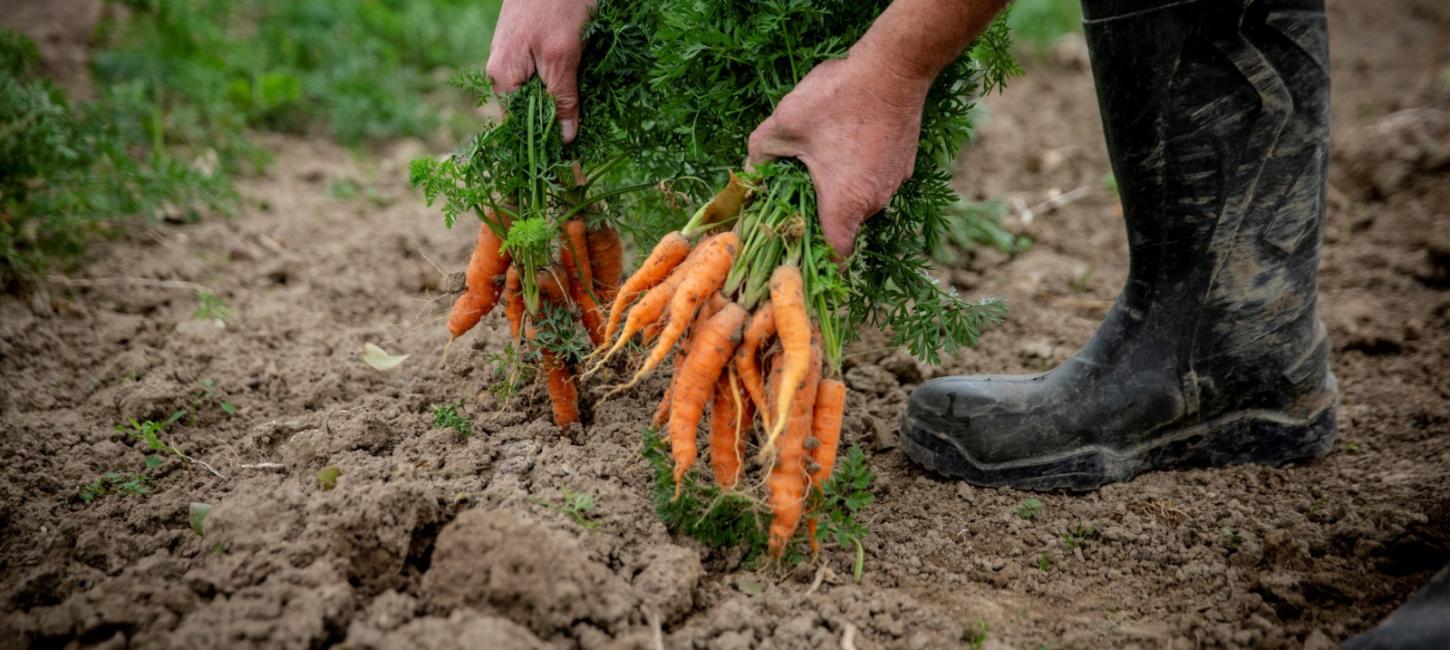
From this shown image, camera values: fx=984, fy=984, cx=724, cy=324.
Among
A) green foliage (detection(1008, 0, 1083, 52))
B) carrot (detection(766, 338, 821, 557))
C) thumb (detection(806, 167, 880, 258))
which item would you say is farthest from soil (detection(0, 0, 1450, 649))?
green foliage (detection(1008, 0, 1083, 52))

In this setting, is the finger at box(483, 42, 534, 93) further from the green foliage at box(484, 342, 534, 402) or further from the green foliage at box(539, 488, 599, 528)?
the green foliage at box(539, 488, 599, 528)

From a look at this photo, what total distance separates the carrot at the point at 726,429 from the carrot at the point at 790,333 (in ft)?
0.42

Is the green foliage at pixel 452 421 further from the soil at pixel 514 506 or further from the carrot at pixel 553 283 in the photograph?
the carrot at pixel 553 283

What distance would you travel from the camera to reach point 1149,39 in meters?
2.01

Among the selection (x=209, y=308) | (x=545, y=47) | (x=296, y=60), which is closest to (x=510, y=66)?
(x=545, y=47)

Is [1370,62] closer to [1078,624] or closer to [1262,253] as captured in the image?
[1262,253]

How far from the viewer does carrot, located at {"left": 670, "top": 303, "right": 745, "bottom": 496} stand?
1932 mm

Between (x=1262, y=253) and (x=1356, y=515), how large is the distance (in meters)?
0.61

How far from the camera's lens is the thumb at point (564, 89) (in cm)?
221

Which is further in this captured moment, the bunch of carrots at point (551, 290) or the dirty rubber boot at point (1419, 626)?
the bunch of carrots at point (551, 290)

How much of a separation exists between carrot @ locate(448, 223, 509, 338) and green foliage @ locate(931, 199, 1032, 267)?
186 cm

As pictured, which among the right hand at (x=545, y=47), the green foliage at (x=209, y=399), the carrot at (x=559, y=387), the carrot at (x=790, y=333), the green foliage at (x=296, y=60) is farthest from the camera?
the green foliage at (x=296, y=60)

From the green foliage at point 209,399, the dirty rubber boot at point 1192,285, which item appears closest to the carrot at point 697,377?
the dirty rubber boot at point 1192,285

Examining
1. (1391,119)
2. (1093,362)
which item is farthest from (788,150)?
(1391,119)
